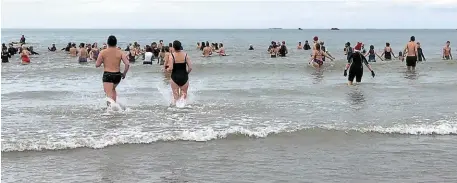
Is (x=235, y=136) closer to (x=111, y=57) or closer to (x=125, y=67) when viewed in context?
(x=125, y=67)

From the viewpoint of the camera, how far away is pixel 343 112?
31.4ft

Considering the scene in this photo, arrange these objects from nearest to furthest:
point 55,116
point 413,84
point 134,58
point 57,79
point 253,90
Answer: point 55,116 → point 253,90 → point 413,84 → point 57,79 → point 134,58

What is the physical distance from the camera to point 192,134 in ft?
23.8

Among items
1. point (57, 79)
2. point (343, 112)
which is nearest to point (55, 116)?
point (343, 112)

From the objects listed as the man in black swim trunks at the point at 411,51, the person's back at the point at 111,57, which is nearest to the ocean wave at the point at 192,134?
the person's back at the point at 111,57

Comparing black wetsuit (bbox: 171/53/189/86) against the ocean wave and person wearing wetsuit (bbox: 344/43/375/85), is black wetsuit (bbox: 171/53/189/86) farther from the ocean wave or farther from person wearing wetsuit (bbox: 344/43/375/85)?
person wearing wetsuit (bbox: 344/43/375/85)

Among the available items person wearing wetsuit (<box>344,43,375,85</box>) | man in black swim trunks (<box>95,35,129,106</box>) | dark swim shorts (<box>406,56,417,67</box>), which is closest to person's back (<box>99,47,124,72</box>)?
man in black swim trunks (<box>95,35,129,106</box>)

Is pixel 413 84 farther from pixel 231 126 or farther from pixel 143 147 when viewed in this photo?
pixel 143 147

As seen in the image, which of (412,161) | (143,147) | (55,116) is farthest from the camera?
(55,116)

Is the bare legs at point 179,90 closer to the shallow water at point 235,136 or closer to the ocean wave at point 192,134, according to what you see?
the shallow water at point 235,136

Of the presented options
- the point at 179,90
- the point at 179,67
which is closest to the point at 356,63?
the point at 179,90

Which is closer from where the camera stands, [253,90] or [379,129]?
[379,129]

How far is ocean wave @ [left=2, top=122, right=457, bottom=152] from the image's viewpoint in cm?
666

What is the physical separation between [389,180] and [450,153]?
1.46 m
